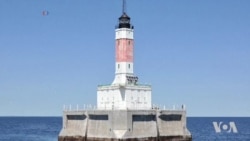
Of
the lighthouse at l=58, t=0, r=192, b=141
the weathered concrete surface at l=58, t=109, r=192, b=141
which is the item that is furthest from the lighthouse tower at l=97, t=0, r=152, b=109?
the weathered concrete surface at l=58, t=109, r=192, b=141

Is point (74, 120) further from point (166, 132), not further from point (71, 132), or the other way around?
point (166, 132)

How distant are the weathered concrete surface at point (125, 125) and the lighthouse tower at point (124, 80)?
3.00m


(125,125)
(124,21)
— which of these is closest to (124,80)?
(124,21)

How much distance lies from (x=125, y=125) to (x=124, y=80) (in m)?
9.73

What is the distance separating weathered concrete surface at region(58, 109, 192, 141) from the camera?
62.2 m

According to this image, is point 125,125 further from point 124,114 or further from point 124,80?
point 124,80

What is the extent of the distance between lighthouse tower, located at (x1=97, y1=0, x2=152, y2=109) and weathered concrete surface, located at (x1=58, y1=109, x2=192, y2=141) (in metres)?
3.00

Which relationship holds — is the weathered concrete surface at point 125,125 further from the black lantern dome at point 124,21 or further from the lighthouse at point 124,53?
the black lantern dome at point 124,21

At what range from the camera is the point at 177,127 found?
68938 millimetres

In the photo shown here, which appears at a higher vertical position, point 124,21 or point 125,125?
point 124,21

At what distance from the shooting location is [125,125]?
61.8 metres

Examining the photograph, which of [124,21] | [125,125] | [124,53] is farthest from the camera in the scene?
[124,21]

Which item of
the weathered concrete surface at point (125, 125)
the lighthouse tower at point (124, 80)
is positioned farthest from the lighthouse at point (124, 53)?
the weathered concrete surface at point (125, 125)

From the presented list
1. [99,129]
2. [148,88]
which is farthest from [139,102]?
[99,129]
